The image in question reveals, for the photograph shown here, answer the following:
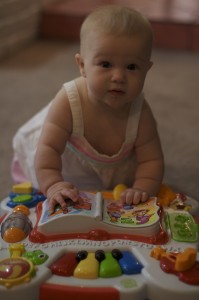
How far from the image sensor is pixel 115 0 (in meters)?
2.43

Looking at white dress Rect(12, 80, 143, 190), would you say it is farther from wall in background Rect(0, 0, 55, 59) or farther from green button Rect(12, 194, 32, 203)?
wall in background Rect(0, 0, 55, 59)

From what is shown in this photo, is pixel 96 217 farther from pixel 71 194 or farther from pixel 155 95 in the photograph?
pixel 155 95

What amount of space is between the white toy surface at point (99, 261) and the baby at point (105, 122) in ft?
0.20

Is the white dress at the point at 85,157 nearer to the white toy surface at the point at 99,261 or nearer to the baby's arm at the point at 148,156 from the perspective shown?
the baby's arm at the point at 148,156

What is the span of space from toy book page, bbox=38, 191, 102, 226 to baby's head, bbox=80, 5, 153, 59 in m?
0.24

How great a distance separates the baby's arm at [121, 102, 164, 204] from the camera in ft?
2.74

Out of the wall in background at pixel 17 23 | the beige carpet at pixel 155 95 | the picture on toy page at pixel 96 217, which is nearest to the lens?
the picture on toy page at pixel 96 217

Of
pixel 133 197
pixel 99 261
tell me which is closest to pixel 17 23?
pixel 133 197

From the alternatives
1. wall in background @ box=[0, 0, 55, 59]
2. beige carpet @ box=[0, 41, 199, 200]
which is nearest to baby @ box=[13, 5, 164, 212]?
beige carpet @ box=[0, 41, 199, 200]

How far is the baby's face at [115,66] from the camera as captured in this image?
0.74 metres

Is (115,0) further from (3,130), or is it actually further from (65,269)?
(65,269)

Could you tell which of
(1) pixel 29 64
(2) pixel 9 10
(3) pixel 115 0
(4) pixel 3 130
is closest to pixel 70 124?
(4) pixel 3 130

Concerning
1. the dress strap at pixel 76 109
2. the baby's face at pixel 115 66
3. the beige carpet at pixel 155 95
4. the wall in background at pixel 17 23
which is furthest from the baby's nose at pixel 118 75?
the wall in background at pixel 17 23

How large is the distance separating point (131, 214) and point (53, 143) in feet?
0.64
